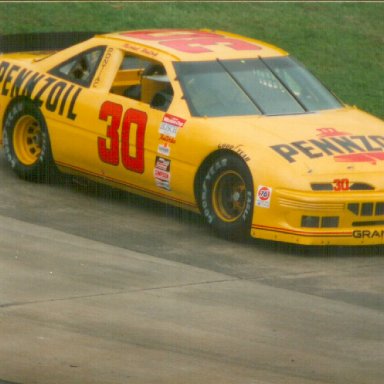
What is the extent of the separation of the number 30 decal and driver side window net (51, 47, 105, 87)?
0.52m

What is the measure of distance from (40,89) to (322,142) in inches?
118

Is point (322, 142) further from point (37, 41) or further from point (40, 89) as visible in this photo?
point (37, 41)

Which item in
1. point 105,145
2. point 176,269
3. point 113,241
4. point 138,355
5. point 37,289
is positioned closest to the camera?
point 138,355

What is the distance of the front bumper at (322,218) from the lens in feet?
35.3

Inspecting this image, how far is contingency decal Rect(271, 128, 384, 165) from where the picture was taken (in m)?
11.0

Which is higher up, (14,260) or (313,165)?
(313,165)

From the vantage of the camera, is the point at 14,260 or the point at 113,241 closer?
the point at 14,260

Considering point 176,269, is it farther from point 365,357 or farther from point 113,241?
point 365,357

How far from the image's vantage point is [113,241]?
36.7 feet

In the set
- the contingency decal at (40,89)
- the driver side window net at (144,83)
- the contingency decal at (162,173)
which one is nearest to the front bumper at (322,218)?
the contingency decal at (162,173)

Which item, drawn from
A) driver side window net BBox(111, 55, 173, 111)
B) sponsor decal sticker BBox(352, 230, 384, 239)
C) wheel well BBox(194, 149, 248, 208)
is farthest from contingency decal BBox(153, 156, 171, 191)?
sponsor decal sticker BBox(352, 230, 384, 239)

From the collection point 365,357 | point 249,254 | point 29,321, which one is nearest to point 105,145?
point 249,254

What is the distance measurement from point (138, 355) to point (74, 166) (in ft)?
15.5

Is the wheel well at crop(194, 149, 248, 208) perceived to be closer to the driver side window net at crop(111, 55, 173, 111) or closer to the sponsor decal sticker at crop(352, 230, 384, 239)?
the driver side window net at crop(111, 55, 173, 111)
